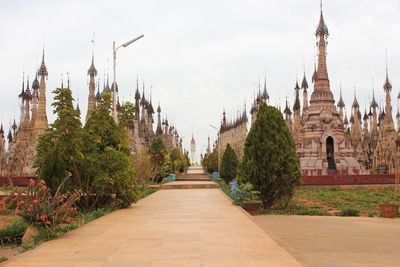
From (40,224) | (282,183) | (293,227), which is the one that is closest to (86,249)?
(40,224)

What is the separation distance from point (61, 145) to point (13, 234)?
4.35 metres

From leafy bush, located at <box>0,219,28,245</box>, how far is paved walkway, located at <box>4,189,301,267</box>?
1.14 metres

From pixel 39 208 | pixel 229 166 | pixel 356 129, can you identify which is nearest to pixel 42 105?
pixel 229 166

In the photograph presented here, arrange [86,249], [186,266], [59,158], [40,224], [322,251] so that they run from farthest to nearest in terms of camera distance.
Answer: [59,158] → [40,224] → [322,251] → [86,249] → [186,266]

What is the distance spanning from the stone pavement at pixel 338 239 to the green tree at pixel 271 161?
1.91m

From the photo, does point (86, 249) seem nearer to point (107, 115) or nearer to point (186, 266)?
point (186, 266)

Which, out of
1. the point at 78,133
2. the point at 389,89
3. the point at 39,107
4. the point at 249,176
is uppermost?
the point at 389,89

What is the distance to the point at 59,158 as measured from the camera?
599 inches

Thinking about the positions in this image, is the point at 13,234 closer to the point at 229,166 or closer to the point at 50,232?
the point at 50,232

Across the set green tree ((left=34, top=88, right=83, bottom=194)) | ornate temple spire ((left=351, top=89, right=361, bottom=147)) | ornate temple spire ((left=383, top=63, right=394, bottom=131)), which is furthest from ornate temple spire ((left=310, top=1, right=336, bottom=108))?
green tree ((left=34, top=88, right=83, bottom=194))

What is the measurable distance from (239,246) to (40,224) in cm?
450

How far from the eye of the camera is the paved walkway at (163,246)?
7648mm

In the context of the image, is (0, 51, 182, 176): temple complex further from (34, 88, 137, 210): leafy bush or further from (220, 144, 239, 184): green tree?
(34, 88, 137, 210): leafy bush

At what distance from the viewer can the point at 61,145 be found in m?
15.1
